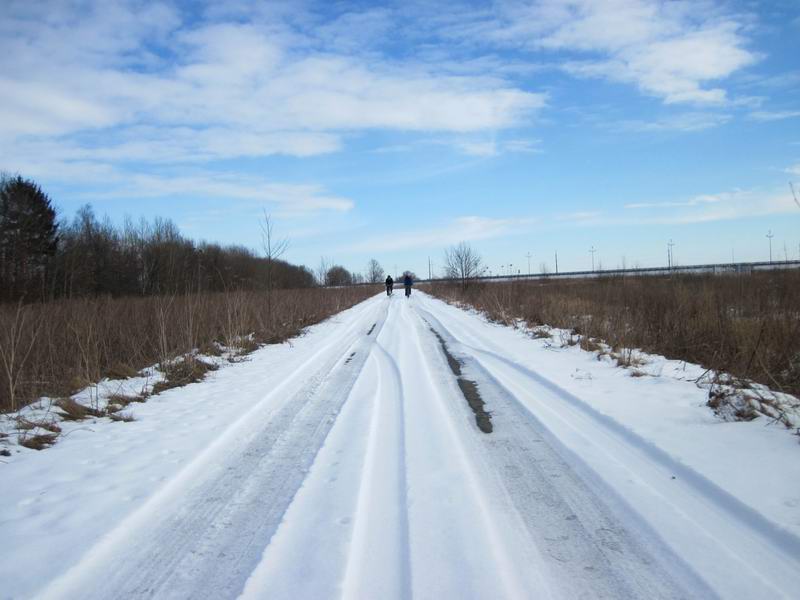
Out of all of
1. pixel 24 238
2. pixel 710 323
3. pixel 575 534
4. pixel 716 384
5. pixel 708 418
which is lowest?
pixel 575 534

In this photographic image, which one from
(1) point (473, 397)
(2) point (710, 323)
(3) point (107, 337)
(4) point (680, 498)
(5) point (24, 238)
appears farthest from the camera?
(5) point (24, 238)

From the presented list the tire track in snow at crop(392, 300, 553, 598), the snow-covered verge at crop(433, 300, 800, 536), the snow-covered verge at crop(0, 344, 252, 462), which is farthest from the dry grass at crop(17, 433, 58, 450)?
the snow-covered verge at crop(433, 300, 800, 536)

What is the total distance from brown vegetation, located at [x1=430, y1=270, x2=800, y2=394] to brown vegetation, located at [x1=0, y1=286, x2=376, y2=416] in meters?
8.03

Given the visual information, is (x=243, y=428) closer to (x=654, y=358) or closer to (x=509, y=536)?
(x=509, y=536)

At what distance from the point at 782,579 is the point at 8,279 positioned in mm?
16639

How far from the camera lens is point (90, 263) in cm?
1694

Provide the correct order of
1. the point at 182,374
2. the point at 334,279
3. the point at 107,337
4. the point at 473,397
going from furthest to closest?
the point at 334,279
the point at 107,337
the point at 182,374
the point at 473,397

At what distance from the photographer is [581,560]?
8.18ft

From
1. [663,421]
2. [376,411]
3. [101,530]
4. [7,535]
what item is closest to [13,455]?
[7,535]

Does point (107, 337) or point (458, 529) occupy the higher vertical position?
point (107, 337)

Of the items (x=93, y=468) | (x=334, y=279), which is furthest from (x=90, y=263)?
(x=334, y=279)

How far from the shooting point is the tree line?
10.3 metres

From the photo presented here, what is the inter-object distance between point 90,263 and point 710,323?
18.7m

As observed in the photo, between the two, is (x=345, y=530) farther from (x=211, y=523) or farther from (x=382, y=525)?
(x=211, y=523)
